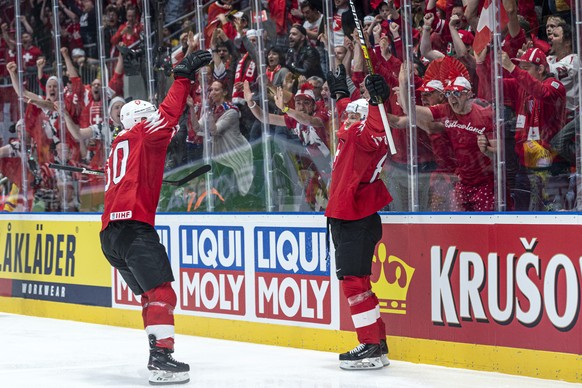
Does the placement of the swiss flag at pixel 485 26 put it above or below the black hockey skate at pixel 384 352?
above

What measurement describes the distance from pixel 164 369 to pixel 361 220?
134 cm

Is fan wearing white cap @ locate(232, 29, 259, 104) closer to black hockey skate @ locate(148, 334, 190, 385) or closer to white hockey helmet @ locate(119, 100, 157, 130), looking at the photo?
white hockey helmet @ locate(119, 100, 157, 130)

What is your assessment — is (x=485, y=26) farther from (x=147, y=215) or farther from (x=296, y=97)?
(x=147, y=215)

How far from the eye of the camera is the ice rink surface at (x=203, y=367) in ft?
18.7

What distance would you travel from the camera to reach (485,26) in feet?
21.4

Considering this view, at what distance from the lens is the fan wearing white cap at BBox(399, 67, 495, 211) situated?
6512mm

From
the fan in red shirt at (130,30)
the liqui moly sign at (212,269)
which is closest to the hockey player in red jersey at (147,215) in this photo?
the liqui moly sign at (212,269)

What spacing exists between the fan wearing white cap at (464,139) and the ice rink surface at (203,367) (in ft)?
3.41

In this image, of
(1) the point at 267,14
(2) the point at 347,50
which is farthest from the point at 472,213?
(1) the point at 267,14

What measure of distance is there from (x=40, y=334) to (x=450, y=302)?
10.9 feet

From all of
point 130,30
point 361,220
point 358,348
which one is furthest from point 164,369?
point 130,30

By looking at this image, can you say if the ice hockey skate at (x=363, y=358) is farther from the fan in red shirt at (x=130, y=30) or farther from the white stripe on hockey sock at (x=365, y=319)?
the fan in red shirt at (x=130, y=30)

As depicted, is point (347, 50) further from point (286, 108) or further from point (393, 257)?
point (393, 257)

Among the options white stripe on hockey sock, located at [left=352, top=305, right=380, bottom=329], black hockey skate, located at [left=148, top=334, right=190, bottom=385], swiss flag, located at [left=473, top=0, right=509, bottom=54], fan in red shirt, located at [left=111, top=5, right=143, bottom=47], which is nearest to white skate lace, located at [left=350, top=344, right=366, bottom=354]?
white stripe on hockey sock, located at [left=352, top=305, right=380, bottom=329]
